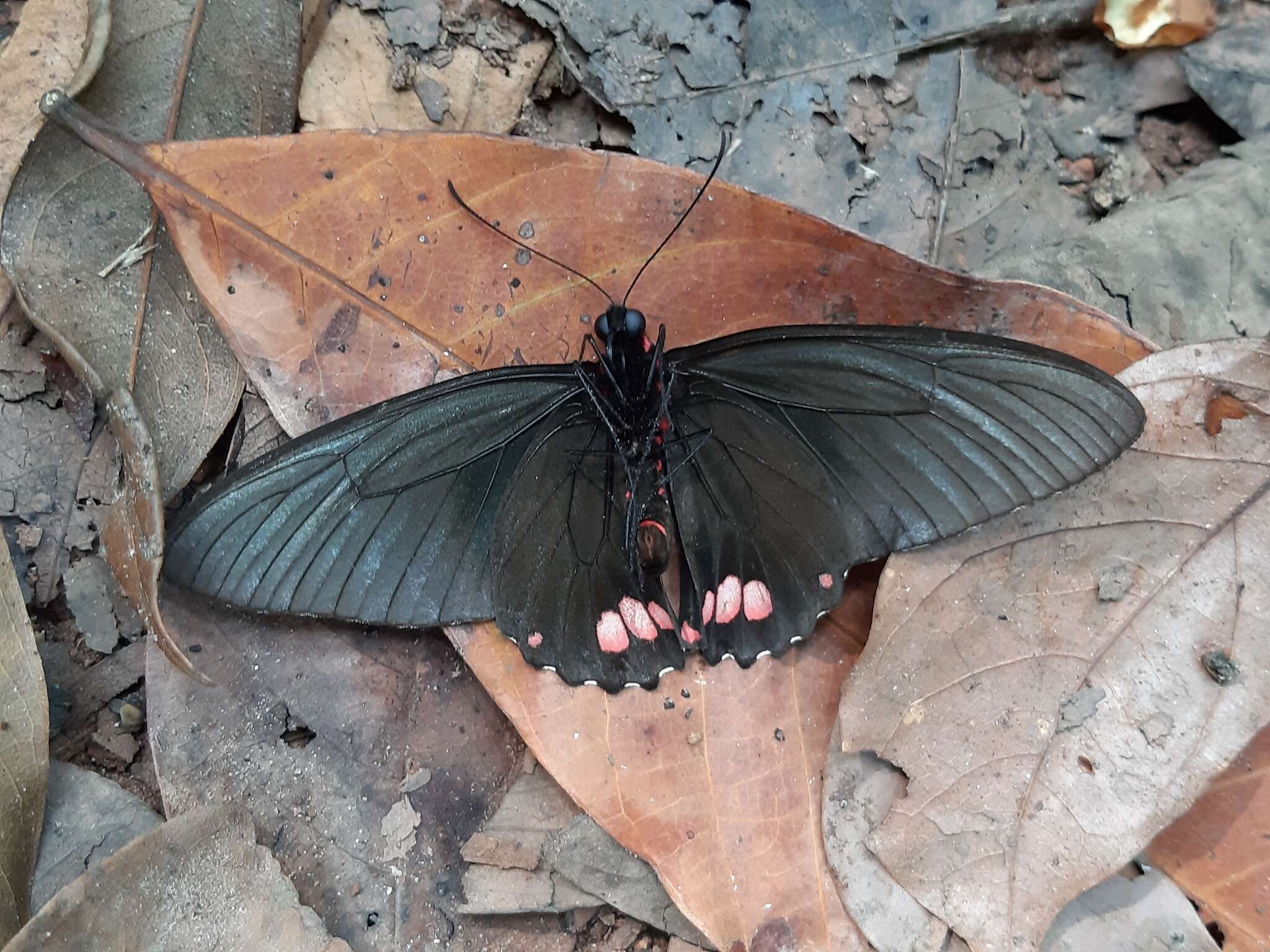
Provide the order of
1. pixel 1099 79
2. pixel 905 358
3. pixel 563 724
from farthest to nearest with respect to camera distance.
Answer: pixel 1099 79 < pixel 563 724 < pixel 905 358

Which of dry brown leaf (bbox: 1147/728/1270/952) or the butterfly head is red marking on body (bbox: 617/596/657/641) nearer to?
the butterfly head

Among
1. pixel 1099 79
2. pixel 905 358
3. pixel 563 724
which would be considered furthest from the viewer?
pixel 1099 79

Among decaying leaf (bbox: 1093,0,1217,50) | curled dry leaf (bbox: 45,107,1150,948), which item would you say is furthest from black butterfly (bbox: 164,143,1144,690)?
decaying leaf (bbox: 1093,0,1217,50)

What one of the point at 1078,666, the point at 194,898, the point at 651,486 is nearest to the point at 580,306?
the point at 651,486

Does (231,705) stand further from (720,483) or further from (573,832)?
(720,483)

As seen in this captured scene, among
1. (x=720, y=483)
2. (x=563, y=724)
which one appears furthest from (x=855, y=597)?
(x=563, y=724)

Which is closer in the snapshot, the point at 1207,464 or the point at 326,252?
the point at 1207,464

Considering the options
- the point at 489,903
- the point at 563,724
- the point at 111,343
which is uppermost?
the point at 111,343

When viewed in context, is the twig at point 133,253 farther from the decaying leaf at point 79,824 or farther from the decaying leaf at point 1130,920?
the decaying leaf at point 1130,920
